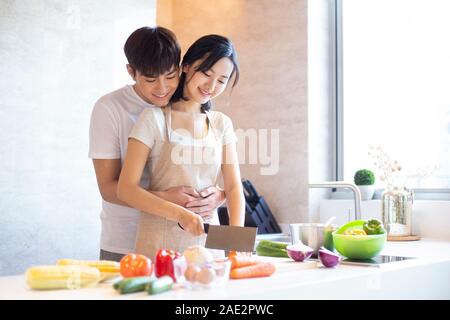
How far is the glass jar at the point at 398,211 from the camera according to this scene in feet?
9.16

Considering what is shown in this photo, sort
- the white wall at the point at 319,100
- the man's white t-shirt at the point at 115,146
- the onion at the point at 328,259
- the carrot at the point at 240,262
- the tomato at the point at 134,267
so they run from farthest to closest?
the white wall at the point at 319,100 → the man's white t-shirt at the point at 115,146 → the onion at the point at 328,259 → the carrot at the point at 240,262 → the tomato at the point at 134,267

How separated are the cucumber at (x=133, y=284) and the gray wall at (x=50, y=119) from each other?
1403 mm

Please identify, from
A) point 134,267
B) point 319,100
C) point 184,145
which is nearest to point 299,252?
point 184,145

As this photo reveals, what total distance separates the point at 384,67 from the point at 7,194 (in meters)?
1.96

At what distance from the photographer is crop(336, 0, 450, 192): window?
3027 millimetres

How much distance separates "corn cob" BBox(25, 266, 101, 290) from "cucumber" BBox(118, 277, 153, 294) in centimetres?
9

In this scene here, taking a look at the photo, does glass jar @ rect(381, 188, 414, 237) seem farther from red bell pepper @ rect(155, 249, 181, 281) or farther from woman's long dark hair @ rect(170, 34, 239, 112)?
red bell pepper @ rect(155, 249, 181, 281)

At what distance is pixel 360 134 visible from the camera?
3367mm

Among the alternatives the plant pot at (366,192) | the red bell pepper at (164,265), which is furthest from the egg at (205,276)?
the plant pot at (366,192)

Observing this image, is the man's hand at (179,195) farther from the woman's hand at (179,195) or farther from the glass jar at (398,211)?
the glass jar at (398,211)

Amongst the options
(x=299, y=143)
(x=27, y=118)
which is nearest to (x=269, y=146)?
(x=299, y=143)

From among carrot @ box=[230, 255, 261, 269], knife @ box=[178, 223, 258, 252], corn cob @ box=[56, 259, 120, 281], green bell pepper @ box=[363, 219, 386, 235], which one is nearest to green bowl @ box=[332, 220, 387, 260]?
green bell pepper @ box=[363, 219, 386, 235]
